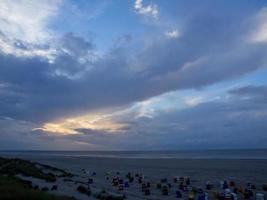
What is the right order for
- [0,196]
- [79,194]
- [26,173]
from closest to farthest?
[0,196], [79,194], [26,173]

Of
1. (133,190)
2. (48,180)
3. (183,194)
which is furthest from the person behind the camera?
(48,180)

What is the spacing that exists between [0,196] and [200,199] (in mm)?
13501

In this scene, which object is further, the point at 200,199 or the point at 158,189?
the point at 158,189

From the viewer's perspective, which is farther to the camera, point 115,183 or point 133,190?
point 115,183

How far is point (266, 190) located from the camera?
3259 centimetres

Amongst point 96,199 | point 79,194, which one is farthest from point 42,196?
point 79,194

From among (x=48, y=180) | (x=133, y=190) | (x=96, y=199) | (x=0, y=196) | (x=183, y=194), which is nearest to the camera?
(x=0, y=196)

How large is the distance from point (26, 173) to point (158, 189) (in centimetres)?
1441

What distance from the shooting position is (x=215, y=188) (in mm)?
35219

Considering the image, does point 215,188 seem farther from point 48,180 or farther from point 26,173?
point 26,173

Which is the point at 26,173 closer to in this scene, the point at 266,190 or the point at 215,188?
the point at 215,188

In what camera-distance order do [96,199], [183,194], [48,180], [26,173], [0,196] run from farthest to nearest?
[26,173] → [48,180] → [183,194] → [96,199] → [0,196]

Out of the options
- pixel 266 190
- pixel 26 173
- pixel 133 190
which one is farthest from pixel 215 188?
pixel 26 173

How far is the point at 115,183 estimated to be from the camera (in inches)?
1490
